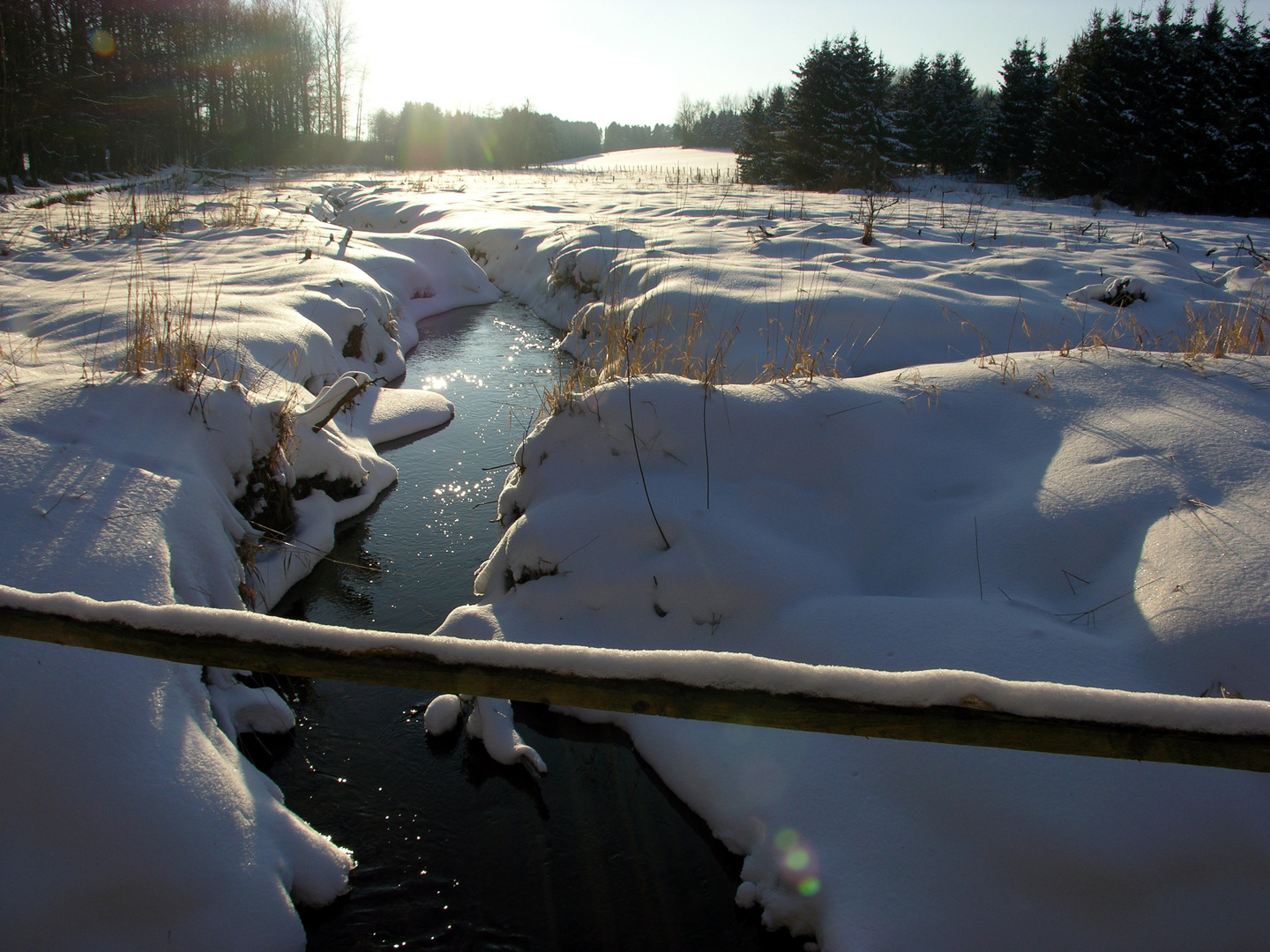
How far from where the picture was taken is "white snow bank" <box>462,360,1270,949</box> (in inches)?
74.1

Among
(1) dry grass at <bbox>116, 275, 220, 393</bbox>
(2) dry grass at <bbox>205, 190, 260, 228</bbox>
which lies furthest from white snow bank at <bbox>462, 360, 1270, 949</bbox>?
(2) dry grass at <bbox>205, 190, 260, 228</bbox>

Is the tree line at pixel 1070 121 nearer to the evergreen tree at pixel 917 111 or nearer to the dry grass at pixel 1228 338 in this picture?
the evergreen tree at pixel 917 111

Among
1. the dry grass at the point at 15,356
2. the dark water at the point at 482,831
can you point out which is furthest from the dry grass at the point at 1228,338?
the dry grass at the point at 15,356

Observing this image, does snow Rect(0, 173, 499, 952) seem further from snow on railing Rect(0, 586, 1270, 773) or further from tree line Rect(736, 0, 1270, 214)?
tree line Rect(736, 0, 1270, 214)

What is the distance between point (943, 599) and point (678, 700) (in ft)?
6.03

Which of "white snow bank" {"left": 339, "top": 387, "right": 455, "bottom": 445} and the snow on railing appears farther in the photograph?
"white snow bank" {"left": 339, "top": 387, "right": 455, "bottom": 445}

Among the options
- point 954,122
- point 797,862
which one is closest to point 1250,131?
point 954,122

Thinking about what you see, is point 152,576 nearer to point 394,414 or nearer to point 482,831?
point 482,831

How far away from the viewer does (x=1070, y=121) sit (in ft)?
66.3

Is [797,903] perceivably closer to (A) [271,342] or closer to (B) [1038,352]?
(B) [1038,352]

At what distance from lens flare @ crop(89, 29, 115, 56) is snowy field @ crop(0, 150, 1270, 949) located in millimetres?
23068

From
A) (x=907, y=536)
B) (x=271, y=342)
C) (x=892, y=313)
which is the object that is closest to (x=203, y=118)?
(x=271, y=342)

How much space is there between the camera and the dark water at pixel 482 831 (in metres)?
2.11

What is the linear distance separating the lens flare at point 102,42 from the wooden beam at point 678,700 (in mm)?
29580
